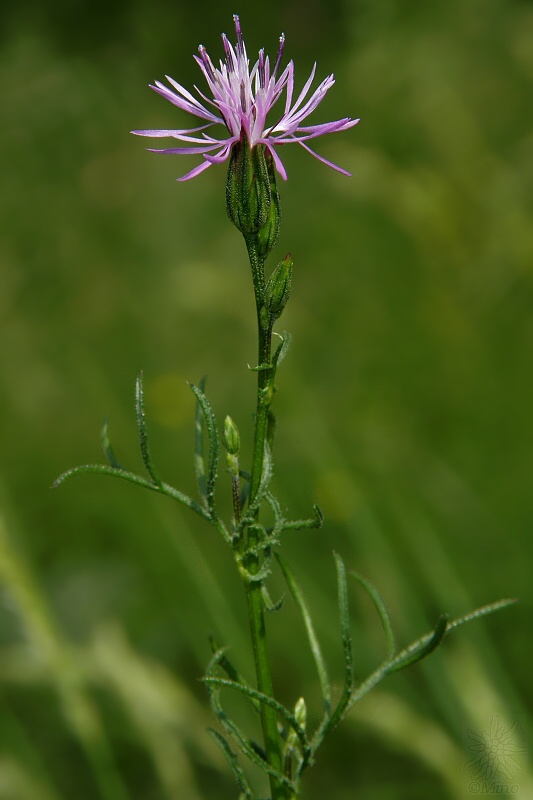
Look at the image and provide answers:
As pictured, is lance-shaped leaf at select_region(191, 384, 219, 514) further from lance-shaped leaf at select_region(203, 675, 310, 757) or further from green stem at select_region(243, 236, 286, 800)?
lance-shaped leaf at select_region(203, 675, 310, 757)

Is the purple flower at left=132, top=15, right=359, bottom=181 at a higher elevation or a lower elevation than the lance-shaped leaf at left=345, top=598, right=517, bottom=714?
higher

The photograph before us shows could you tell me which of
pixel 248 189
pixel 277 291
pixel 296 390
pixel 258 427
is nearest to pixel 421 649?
pixel 258 427

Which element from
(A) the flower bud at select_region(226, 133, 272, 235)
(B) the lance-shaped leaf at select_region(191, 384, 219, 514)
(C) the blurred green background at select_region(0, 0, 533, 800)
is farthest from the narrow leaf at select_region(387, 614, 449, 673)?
(C) the blurred green background at select_region(0, 0, 533, 800)

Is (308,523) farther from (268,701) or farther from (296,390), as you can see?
(296,390)

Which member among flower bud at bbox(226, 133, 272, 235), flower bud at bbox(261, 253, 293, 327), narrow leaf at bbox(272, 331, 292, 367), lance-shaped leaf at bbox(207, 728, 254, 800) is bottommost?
lance-shaped leaf at bbox(207, 728, 254, 800)

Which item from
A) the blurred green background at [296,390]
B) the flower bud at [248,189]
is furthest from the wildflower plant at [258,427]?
the blurred green background at [296,390]
